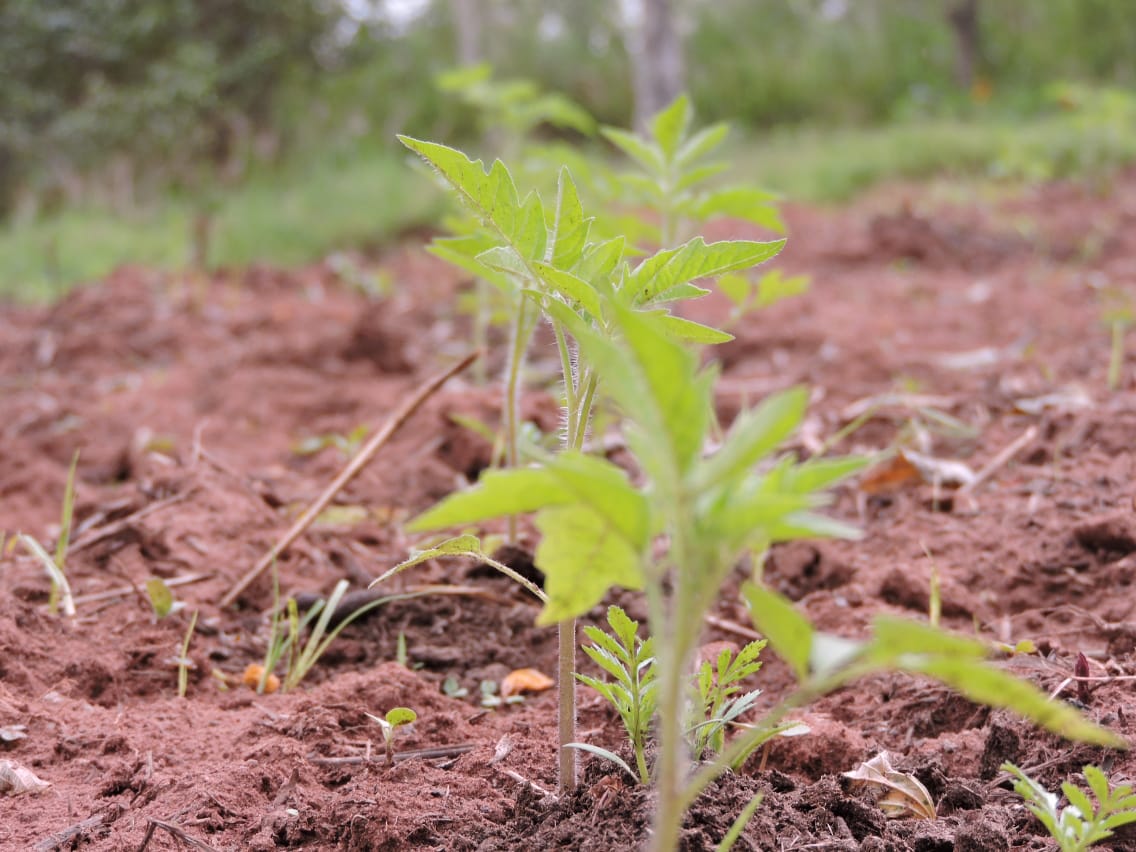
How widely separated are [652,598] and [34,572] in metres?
1.61

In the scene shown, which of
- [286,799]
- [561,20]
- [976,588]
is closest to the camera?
[286,799]

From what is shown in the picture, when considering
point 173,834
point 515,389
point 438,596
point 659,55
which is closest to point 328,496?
point 438,596

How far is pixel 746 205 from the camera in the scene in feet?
6.89

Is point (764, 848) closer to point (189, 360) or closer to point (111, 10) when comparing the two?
point (189, 360)

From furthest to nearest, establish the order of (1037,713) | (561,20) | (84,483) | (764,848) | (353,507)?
(561,20) → (84,483) → (353,507) → (764,848) → (1037,713)

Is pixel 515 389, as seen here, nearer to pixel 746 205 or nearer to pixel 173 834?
pixel 746 205

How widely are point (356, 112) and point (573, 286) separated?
9.73 m

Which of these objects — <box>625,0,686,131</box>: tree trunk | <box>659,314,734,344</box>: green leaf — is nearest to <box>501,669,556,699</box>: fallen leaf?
<box>659,314,734,344</box>: green leaf

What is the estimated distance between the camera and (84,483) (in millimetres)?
2734

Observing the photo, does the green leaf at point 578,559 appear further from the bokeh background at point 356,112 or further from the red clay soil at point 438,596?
the bokeh background at point 356,112

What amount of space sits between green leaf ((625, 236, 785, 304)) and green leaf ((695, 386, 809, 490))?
0.42m

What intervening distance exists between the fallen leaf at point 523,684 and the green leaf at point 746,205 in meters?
0.93

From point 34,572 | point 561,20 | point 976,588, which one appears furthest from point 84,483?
point 561,20

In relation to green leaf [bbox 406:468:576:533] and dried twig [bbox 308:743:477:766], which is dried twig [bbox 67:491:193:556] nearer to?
dried twig [bbox 308:743:477:766]
